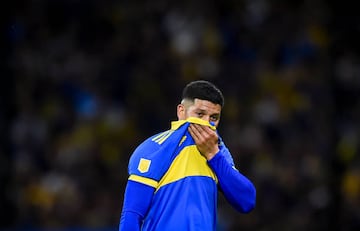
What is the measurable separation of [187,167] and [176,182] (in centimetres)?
11

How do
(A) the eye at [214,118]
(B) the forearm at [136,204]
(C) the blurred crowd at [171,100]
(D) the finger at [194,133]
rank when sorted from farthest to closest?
(C) the blurred crowd at [171,100]
(A) the eye at [214,118]
(D) the finger at [194,133]
(B) the forearm at [136,204]

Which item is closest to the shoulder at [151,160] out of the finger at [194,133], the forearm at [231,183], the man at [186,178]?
the man at [186,178]

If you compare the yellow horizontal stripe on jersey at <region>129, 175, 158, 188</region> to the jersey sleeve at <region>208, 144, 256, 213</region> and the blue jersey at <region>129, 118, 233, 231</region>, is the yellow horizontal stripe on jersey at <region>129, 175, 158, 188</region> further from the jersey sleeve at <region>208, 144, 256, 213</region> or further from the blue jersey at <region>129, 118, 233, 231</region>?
the jersey sleeve at <region>208, 144, 256, 213</region>

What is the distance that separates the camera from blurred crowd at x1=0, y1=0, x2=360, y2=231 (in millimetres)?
12430

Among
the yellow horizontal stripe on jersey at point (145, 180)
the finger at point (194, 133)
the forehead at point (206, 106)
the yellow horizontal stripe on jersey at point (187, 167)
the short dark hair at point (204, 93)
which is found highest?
the short dark hair at point (204, 93)

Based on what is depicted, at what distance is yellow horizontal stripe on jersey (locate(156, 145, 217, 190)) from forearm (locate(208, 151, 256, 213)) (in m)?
0.04

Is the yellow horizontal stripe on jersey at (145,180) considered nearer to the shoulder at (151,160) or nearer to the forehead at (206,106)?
the shoulder at (151,160)

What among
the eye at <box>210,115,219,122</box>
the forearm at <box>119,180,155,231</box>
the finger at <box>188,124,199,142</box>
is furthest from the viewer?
the eye at <box>210,115,219,122</box>

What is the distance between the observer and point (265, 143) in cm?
1301

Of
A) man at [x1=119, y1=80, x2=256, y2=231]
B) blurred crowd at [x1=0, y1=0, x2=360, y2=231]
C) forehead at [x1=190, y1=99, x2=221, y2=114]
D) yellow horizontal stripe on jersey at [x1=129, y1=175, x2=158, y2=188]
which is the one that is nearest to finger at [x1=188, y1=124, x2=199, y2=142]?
man at [x1=119, y1=80, x2=256, y2=231]

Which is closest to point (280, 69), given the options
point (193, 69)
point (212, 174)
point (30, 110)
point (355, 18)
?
point (193, 69)

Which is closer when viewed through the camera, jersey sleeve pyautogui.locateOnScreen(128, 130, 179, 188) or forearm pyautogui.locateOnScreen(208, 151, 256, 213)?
jersey sleeve pyautogui.locateOnScreen(128, 130, 179, 188)

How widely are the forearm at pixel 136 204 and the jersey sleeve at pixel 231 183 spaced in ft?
1.27

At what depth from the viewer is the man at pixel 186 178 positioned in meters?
5.65
